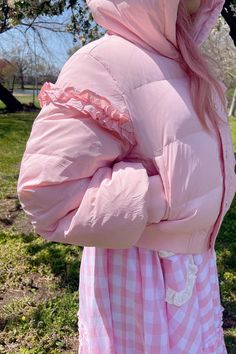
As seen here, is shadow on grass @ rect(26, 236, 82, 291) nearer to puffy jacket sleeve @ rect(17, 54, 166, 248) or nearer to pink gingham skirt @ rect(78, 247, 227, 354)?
pink gingham skirt @ rect(78, 247, 227, 354)

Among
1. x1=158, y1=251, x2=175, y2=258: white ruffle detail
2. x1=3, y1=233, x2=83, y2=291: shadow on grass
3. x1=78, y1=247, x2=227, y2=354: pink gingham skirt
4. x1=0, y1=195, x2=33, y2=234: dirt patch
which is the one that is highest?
x1=158, y1=251, x2=175, y2=258: white ruffle detail

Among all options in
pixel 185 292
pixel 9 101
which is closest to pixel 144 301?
pixel 185 292

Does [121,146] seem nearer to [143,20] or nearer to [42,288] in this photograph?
[143,20]

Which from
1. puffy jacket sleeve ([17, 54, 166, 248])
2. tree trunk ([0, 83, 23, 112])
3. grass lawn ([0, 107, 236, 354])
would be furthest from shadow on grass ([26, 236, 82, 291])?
tree trunk ([0, 83, 23, 112])

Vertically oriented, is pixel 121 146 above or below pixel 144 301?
above

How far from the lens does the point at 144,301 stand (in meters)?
1.38

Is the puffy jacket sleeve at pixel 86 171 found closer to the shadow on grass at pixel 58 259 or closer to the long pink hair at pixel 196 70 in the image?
the long pink hair at pixel 196 70

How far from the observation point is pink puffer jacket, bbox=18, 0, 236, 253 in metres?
1.19

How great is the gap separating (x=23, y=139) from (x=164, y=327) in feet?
26.9

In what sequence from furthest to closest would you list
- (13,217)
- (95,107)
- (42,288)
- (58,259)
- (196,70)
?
(13,217) < (58,259) < (42,288) < (196,70) < (95,107)

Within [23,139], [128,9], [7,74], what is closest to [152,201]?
[128,9]

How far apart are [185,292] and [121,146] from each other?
0.51m

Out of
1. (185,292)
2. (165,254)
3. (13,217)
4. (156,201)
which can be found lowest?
(13,217)

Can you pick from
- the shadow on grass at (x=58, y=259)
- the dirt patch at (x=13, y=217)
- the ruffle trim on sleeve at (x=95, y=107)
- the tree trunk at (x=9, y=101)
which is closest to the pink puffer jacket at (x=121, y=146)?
the ruffle trim on sleeve at (x=95, y=107)
